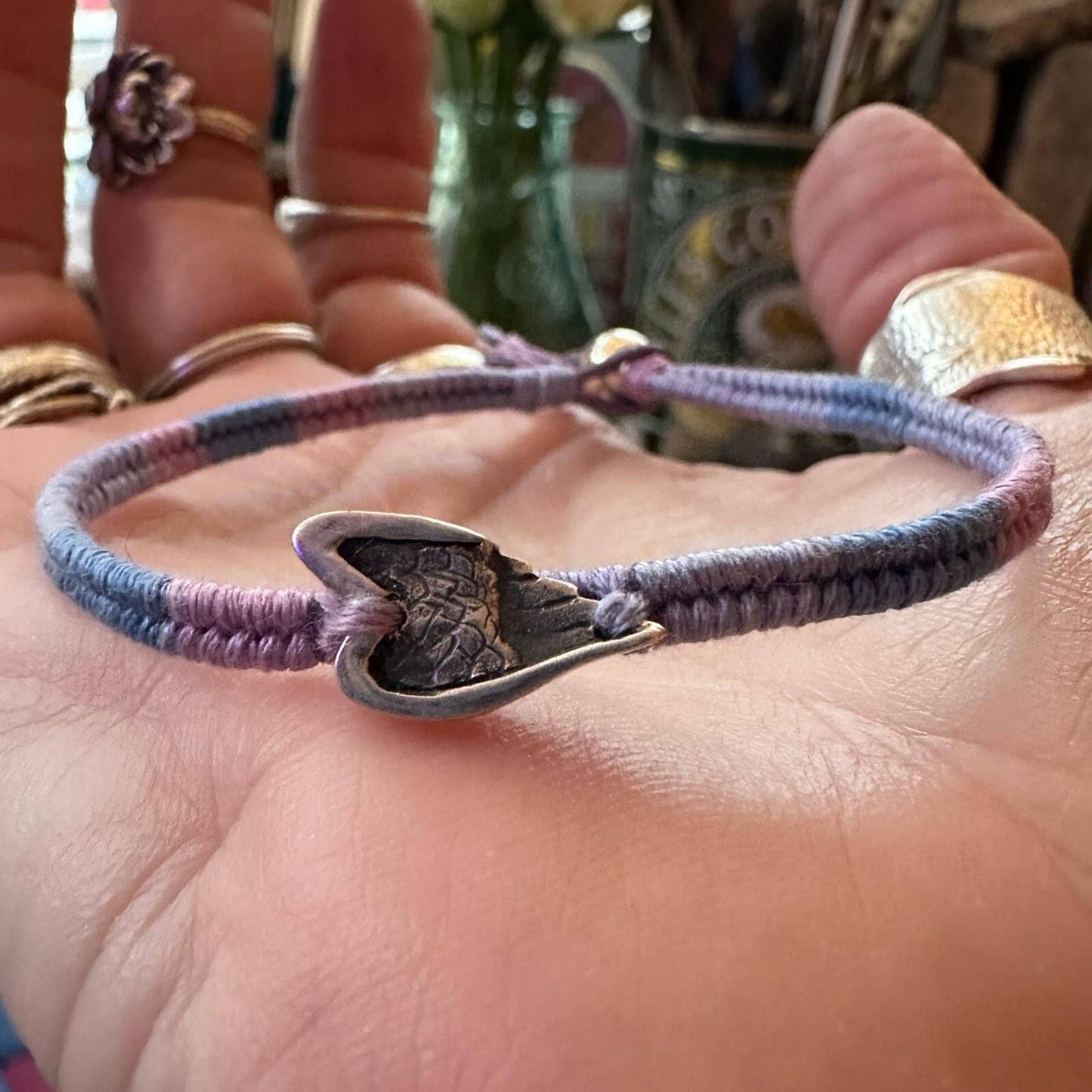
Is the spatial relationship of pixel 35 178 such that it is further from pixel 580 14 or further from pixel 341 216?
pixel 580 14

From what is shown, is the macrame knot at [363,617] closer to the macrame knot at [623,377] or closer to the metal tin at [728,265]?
the macrame knot at [623,377]

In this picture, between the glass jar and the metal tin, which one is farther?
the glass jar

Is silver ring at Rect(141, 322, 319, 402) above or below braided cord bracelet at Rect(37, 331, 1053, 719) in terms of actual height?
below

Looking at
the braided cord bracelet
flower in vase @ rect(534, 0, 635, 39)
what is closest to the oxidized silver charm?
the braided cord bracelet

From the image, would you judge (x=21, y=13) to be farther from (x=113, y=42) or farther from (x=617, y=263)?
(x=617, y=263)

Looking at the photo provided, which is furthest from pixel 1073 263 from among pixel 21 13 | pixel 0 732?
pixel 0 732

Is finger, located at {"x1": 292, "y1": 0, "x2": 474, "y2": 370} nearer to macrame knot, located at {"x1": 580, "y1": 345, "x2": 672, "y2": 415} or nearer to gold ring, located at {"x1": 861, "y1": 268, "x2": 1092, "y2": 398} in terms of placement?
macrame knot, located at {"x1": 580, "y1": 345, "x2": 672, "y2": 415}

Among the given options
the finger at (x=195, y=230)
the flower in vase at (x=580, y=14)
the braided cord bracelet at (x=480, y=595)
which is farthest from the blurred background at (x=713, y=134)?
the braided cord bracelet at (x=480, y=595)

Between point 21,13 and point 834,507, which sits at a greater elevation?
point 21,13
